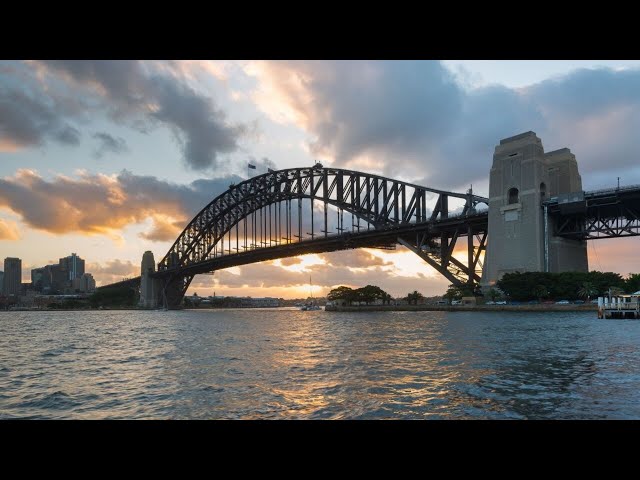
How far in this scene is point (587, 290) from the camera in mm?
67062

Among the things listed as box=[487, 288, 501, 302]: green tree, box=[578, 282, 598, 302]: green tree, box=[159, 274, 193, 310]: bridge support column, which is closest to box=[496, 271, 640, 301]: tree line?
box=[578, 282, 598, 302]: green tree

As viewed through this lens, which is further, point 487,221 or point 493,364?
point 487,221

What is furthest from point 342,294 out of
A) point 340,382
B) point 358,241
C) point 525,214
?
point 340,382

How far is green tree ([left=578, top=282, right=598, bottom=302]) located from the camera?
67.1m

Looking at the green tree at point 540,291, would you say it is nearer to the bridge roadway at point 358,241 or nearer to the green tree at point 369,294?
the bridge roadway at point 358,241

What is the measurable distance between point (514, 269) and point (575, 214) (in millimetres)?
11263

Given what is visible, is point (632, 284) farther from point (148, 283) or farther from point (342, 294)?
point (148, 283)

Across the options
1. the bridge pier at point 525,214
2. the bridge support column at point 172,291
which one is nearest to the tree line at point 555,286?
the bridge pier at point 525,214

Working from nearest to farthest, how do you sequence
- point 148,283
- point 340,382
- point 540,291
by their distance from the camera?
point 340,382
point 540,291
point 148,283

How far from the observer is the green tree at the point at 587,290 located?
67.1 meters
